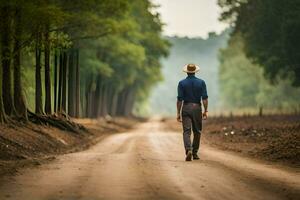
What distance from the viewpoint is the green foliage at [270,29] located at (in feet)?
137

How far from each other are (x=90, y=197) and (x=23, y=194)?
43.5 inches

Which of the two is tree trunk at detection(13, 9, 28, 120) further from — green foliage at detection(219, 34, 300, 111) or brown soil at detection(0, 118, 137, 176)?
green foliage at detection(219, 34, 300, 111)

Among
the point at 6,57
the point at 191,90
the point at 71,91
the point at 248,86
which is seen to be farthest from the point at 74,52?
the point at 248,86

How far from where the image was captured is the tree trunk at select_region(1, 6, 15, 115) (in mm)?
24295

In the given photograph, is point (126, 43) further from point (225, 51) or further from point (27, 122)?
point (225, 51)

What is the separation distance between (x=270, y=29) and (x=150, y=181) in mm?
35130

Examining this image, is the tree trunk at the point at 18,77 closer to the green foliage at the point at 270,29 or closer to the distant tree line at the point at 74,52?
the distant tree line at the point at 74,52

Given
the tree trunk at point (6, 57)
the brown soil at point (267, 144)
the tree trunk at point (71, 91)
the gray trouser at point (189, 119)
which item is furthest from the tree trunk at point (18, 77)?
the tree trunk at point (71, 91)

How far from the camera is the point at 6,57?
23.7 m

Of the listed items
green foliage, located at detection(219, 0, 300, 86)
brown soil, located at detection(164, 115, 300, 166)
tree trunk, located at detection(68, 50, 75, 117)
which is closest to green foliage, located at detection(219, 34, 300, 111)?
green foliage, located at detection(219, 0, 300, 86)

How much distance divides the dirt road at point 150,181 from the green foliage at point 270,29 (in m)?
27.3

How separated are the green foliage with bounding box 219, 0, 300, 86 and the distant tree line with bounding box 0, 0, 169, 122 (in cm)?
788

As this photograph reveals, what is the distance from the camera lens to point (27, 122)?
1013 inches

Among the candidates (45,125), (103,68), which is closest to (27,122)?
(45,125)
